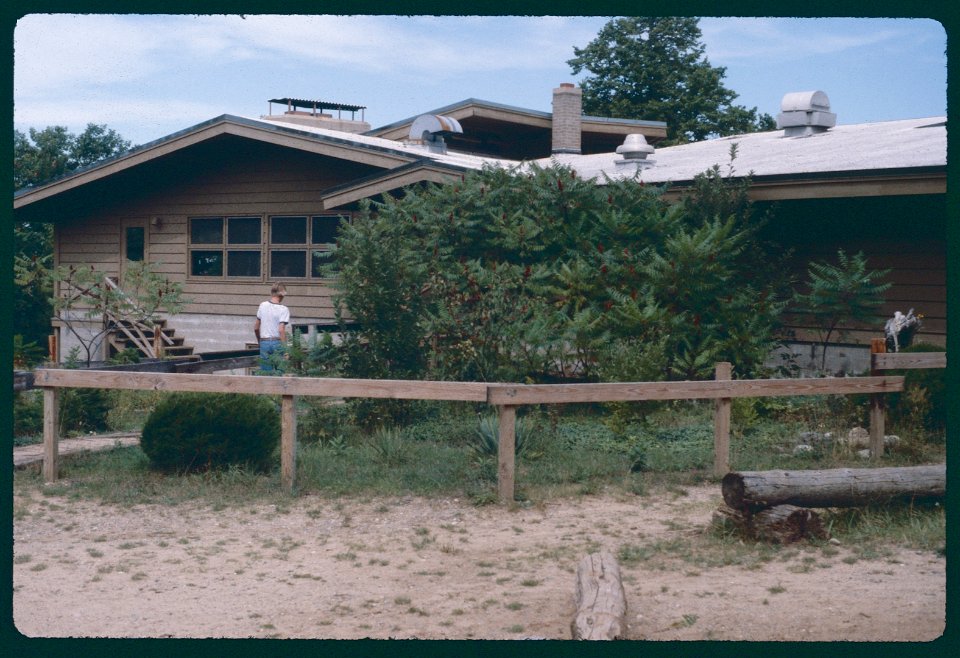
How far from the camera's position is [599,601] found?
209 inches

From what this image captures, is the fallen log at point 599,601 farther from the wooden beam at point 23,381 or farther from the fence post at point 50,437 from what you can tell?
the wooden beam at point 23,381

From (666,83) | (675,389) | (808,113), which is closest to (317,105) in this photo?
(666,83)

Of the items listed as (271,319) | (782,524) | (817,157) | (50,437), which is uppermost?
(817,157)

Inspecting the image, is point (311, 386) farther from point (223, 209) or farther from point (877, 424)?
point (223, 209)

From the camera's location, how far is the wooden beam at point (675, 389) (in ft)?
25.8

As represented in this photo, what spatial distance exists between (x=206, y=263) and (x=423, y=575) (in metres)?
15.1

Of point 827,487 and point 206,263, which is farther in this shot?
point 206,263

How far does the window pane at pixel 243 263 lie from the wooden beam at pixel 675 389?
1241cm

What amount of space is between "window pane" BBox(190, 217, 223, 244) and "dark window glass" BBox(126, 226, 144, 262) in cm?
168

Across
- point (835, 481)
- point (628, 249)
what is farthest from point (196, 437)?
point (628, 249)

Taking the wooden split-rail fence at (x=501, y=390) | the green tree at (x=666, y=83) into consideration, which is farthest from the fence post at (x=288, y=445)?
the green tree at (x=666, y=83)

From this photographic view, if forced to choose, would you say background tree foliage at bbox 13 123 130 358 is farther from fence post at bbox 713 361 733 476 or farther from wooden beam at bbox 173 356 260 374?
fence post at bbox 713 361 733 476

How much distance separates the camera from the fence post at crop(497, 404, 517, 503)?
25.7 ft

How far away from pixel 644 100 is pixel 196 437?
31.9 meters
